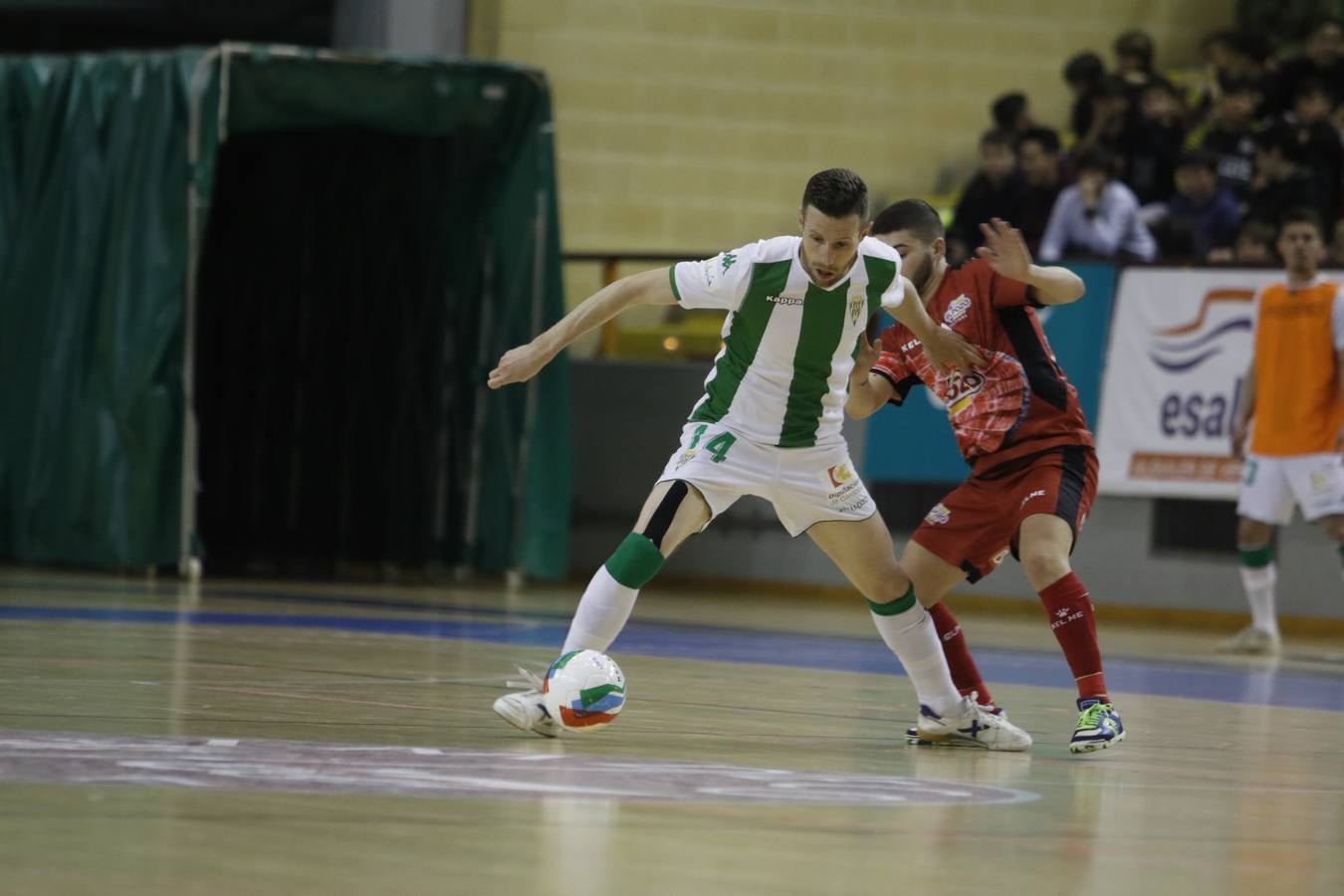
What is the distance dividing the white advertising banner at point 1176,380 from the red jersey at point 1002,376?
6.97 metres

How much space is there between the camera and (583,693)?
591 cm

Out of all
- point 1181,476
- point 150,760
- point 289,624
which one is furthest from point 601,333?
point 150,760

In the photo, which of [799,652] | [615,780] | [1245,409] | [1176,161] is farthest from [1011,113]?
[615,780]

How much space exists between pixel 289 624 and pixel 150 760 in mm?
5486

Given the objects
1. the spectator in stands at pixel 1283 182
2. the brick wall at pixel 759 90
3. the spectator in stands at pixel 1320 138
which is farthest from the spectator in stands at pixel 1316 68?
the brick wall at pixel 759 90

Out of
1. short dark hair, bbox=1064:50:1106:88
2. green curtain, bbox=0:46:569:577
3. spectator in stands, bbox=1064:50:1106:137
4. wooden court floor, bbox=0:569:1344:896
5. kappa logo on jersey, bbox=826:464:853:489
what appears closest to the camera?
wooden court floor, bbox=0:569:1344:896

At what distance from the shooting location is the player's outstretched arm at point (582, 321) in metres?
5.88

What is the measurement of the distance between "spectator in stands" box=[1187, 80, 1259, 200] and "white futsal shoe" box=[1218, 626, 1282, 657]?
399 centimetres

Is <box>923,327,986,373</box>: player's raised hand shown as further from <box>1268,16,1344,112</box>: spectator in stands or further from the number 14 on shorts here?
<box>1268,16,1344,112</box>: spectator in stands

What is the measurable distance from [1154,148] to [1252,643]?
183 inches

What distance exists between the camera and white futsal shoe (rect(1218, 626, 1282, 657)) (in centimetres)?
1189

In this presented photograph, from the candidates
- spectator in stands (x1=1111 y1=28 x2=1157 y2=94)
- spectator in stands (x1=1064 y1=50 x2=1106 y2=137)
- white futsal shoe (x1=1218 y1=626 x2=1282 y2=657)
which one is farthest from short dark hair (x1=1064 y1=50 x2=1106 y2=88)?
white futsal shoe (x1=1218 y1=626 x2=1282 y2=657)

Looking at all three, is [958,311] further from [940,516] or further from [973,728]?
[973,728]

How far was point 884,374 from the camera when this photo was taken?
22.8 feet
